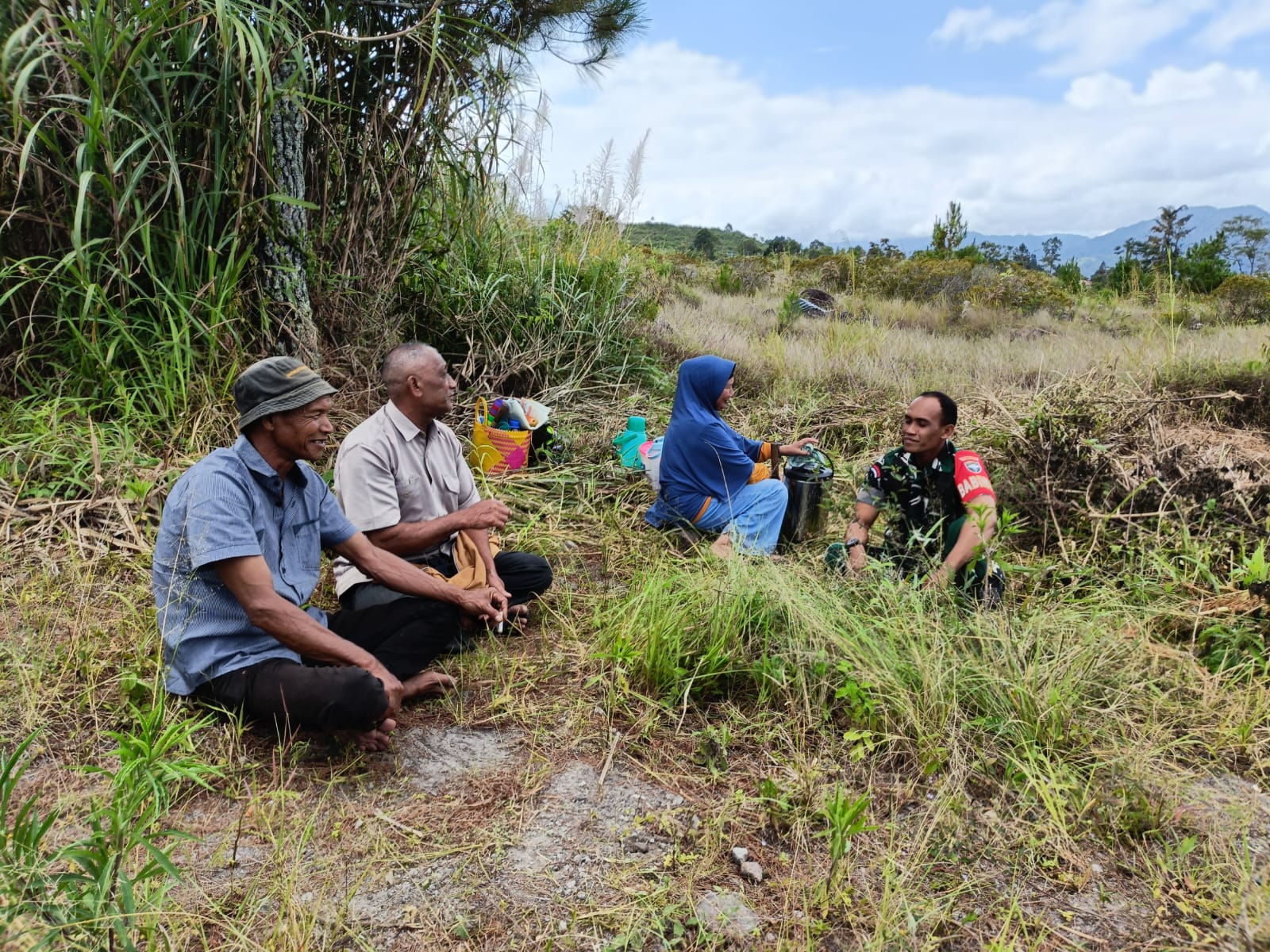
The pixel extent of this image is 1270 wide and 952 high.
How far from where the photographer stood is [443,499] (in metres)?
3.18

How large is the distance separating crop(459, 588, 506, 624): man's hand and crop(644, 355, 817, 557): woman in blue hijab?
1.32 metres

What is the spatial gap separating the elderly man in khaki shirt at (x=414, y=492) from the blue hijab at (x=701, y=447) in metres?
1.06

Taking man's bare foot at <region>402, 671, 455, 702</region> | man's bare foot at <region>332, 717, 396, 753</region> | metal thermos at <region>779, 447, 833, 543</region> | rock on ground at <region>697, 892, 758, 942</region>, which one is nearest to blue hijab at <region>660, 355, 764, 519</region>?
metal thermos at <region>779, 447, 833, 543</region>

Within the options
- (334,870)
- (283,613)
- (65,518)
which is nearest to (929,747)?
(334,870)

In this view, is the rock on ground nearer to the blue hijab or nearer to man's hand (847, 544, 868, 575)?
man's hand (847, 544, 868, 575)

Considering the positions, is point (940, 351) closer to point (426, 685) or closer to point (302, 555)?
point (426, 685)

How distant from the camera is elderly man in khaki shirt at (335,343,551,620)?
288 cm

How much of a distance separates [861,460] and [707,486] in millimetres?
1181

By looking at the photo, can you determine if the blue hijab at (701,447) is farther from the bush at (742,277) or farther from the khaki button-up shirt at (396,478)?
the bush at (742,277)

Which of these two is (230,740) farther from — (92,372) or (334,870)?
(92,372)

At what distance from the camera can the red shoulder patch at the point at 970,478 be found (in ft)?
10.4

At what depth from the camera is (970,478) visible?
3197 millimetres

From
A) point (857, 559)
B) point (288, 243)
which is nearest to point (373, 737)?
point (857, 559)

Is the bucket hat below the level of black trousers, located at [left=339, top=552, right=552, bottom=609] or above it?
above
